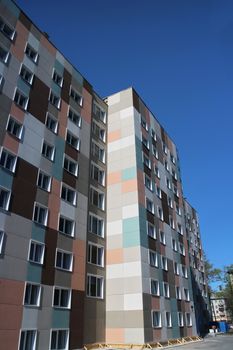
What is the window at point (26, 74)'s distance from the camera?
3206 centimetres

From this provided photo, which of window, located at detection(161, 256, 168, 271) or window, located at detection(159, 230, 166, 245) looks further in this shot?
window, located at detection(159, 230, 166, 245)

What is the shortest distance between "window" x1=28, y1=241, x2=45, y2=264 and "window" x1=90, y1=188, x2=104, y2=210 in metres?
11.3

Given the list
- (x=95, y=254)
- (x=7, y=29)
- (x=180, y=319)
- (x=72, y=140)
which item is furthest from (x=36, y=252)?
(x=180, y=319)

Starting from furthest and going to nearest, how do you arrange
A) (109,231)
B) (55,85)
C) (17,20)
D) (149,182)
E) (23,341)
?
(149,182)
(109,231)
(55,85)
(17,20)
(23,341)

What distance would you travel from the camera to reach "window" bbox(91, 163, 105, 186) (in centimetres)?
4028

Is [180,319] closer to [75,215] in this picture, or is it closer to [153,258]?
[153,258]

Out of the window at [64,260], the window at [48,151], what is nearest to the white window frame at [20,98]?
the window at [48,151]

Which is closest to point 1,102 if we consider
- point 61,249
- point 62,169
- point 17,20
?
point 62,169

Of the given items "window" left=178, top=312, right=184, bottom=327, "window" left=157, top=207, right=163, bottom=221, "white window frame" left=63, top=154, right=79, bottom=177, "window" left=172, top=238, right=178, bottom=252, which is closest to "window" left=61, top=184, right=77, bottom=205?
"white window frame" left=63, top=154, right=79, bottom=177

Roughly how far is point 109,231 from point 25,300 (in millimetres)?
15433

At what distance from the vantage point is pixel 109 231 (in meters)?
38.9

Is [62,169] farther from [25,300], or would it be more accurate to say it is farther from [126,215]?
[25,300]

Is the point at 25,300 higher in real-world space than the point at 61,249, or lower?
lower

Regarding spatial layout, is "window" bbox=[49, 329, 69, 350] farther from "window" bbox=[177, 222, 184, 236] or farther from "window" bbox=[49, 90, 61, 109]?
"window" bbox=[177, 222, 184, 236]
